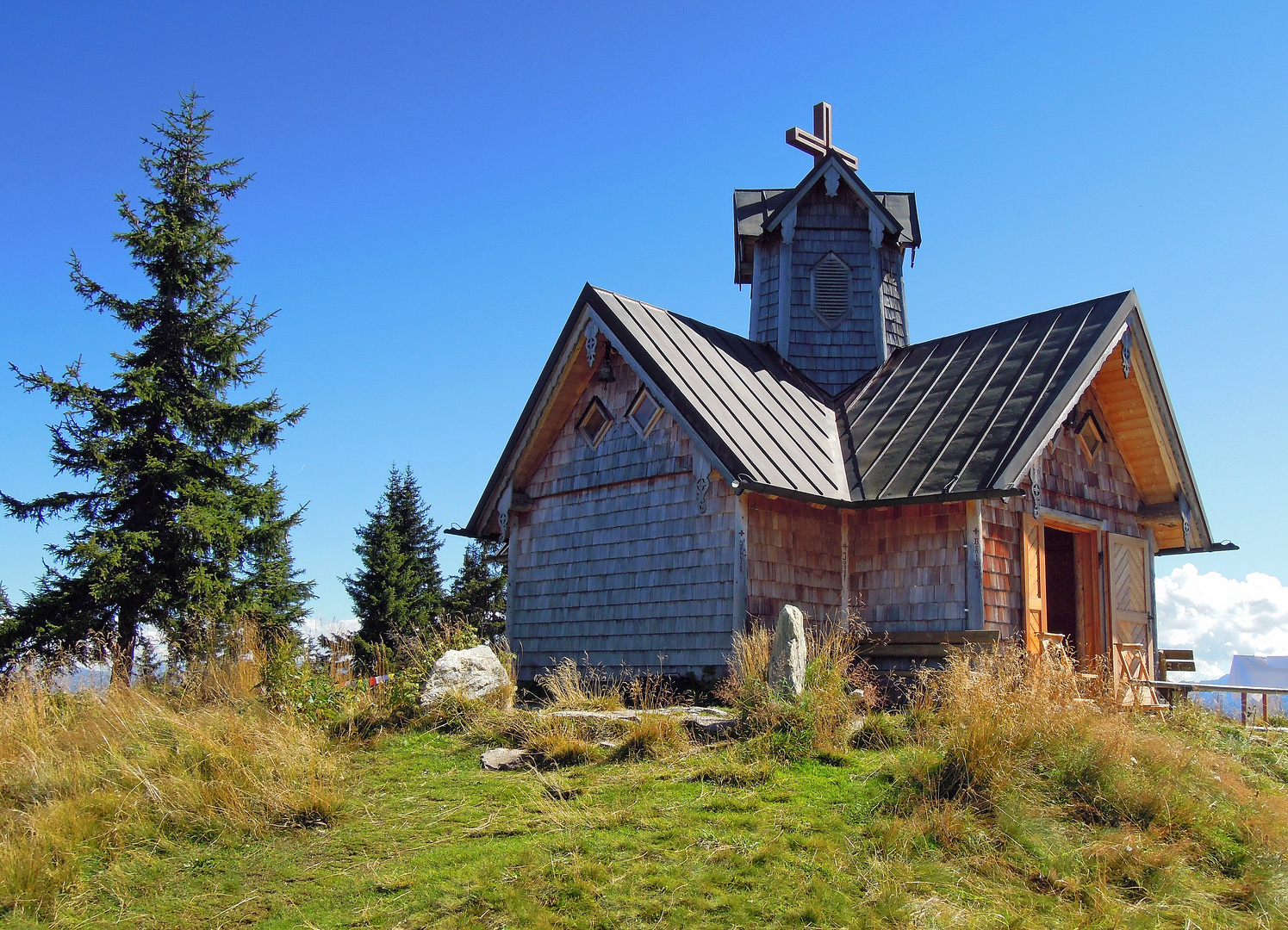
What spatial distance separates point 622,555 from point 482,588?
14.3 meters

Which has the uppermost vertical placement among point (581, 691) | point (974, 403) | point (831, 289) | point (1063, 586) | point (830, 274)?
point (830, 274)

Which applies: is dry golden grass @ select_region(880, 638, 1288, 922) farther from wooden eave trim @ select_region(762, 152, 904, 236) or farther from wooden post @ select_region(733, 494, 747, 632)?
wooden eave trim @ select_region(762, 152, 904, 236)

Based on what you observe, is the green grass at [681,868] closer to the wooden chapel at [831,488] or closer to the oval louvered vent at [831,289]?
the wooden chapel at [831,488]

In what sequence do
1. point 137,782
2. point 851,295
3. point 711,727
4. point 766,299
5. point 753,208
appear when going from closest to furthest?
1. point 137,782
2. point 711,727
3. point 851,295
4. point 766,299
5. point 753,208

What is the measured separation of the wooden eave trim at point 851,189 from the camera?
19.5 m

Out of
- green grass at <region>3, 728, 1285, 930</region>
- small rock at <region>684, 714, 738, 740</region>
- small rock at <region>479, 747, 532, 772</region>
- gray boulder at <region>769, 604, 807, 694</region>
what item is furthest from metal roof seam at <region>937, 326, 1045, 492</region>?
small rock at <region>479, 747, 532, 772</region>

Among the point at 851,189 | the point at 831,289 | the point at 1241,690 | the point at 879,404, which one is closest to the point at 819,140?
the point at 851,189

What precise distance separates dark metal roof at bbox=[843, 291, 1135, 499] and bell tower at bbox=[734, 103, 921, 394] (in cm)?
164

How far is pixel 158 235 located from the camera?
19.1 m

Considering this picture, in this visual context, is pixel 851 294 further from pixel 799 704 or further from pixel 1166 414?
pixel 799 704

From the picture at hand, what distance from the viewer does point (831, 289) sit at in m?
19.4

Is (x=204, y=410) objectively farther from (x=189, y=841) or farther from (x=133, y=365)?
(x=189, y=841)

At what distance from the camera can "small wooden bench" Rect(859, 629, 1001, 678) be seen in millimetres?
12445

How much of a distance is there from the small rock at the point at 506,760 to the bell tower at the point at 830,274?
10.6 m
